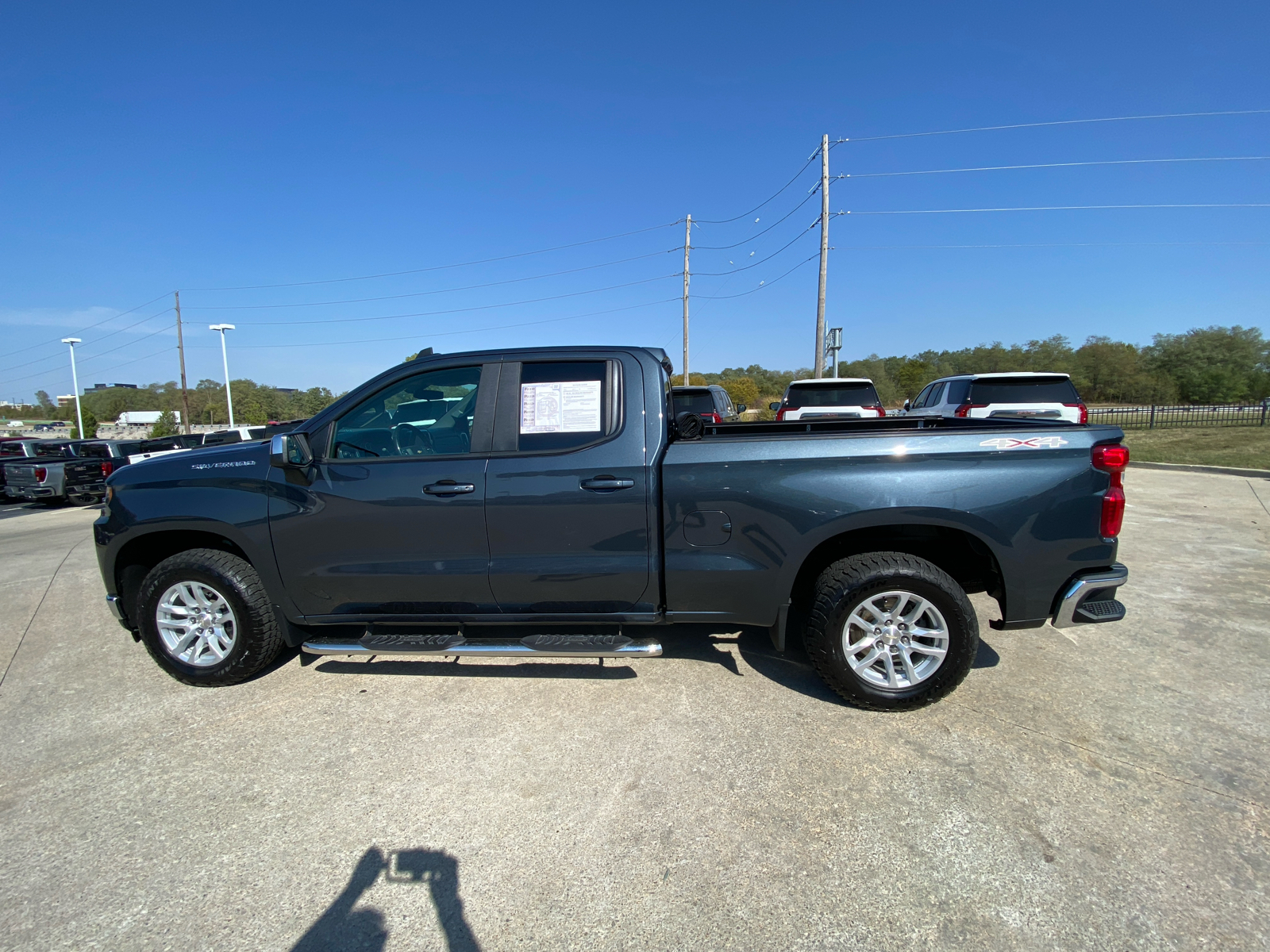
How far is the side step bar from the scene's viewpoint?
10.4 ft

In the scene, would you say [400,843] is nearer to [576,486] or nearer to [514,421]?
[576,486]

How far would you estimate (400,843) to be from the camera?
238 centimetres

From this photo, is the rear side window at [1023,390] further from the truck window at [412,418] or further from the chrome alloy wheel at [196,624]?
the chrome alloy wheel at [196,624]

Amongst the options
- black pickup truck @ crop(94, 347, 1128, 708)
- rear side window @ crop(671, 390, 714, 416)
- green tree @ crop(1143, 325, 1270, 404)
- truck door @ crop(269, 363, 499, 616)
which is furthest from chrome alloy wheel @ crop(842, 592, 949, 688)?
green tree @ crop(1143, 325, 1270, 404)

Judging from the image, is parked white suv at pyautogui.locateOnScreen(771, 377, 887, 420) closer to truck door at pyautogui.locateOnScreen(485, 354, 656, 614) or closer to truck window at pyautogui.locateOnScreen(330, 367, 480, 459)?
truck door at pyautogui.locateOnScreen(485, 354, 656, 614)

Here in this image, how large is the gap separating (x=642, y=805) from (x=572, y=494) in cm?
147

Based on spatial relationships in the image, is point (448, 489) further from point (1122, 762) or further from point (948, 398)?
point (948, 398)

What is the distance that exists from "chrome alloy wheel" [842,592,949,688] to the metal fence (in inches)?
805

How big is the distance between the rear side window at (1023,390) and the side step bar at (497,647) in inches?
342

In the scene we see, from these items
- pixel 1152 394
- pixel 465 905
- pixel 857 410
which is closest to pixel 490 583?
pixel 465 905

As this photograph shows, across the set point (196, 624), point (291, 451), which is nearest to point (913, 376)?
point (291, 451)

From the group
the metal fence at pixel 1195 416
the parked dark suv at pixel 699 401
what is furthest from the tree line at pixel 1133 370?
the parked dark suv at pixel 699 401

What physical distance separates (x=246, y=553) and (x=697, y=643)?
2796 millimetres

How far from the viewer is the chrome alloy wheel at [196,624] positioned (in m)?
3.61
